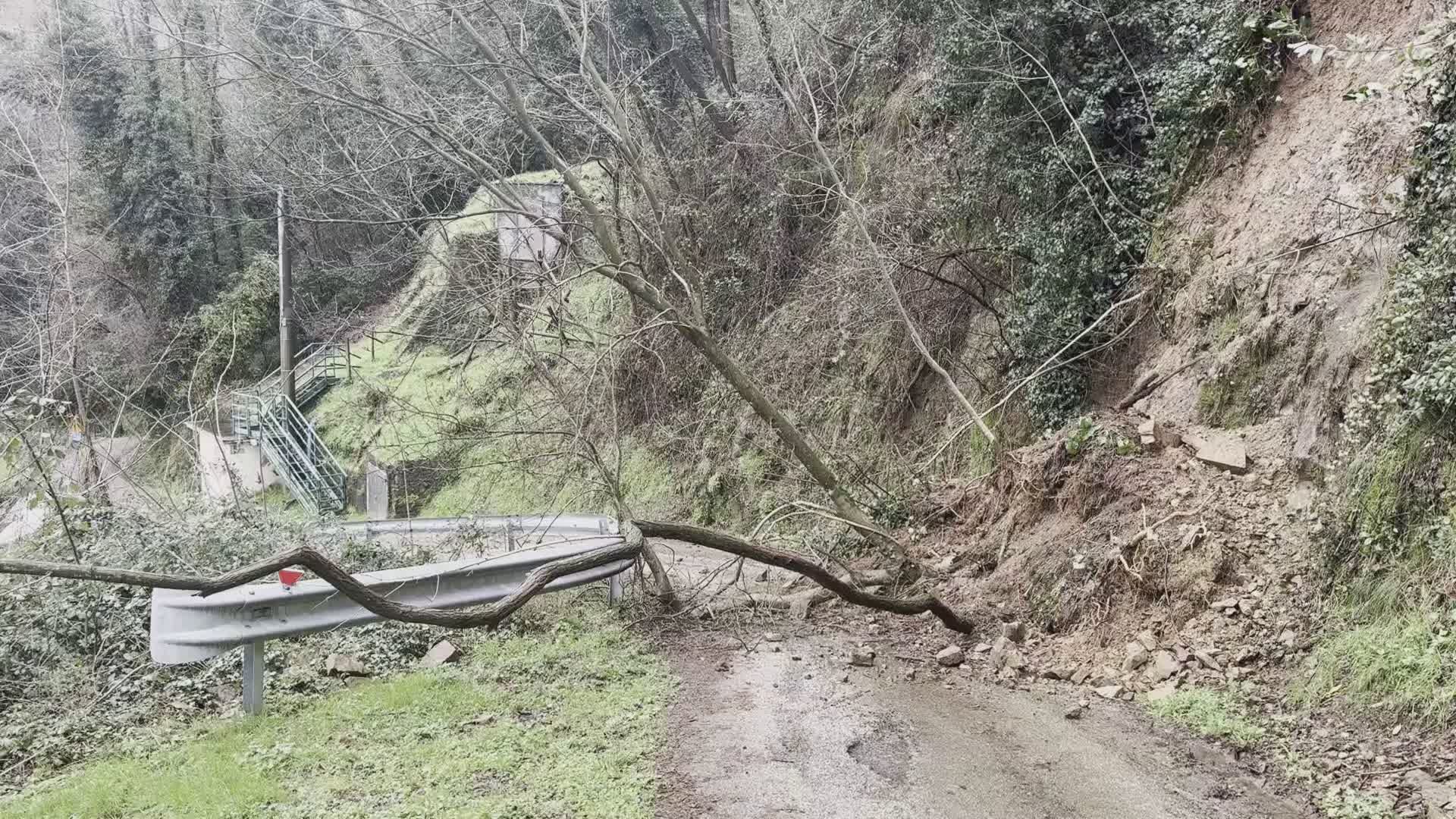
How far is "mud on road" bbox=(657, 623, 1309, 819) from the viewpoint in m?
4.35

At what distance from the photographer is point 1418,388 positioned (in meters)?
5.57

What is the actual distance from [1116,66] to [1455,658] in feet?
26.1

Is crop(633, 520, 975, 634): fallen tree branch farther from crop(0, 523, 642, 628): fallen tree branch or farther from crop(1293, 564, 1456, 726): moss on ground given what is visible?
crop(1293, 564, 1456, 726): moss on ground

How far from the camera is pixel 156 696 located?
6281 millimetres

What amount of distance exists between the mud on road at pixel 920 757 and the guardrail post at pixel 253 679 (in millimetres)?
2630

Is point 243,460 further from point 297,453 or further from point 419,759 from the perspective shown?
point 419,759

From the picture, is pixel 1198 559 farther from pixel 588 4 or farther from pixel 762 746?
pixel 588 4

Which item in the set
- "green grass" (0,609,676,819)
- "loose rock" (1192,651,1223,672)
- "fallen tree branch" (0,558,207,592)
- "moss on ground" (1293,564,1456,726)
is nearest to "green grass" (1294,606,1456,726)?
"moss on ground" (1293,564,1456,726)

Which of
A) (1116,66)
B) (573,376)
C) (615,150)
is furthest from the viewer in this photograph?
(615,150)

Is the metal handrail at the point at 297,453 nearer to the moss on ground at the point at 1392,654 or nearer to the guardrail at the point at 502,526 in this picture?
the guardrail at the point at 502,526

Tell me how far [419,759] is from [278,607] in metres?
1.56

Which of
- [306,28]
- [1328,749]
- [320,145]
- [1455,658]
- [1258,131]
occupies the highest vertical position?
[306,28]

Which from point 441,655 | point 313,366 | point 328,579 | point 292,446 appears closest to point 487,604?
point 441,655

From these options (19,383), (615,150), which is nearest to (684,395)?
→ (615,150)
